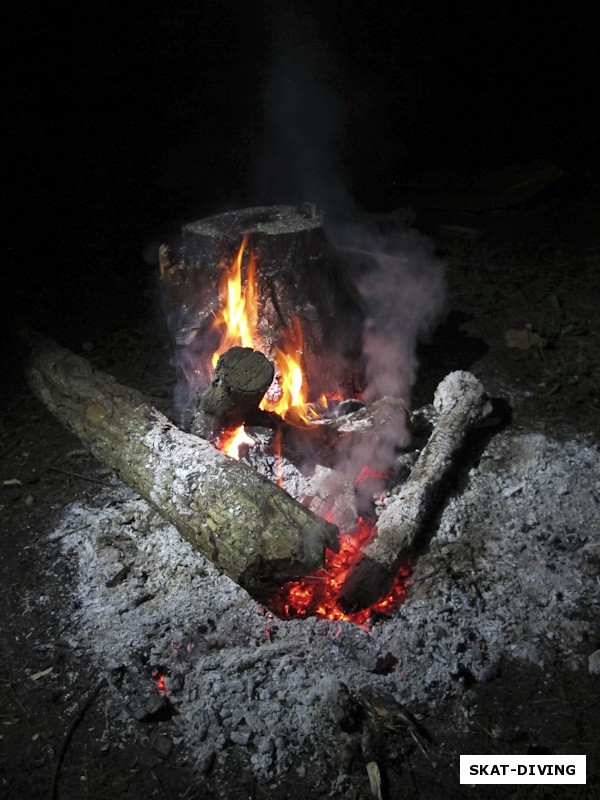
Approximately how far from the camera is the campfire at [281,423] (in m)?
3.21

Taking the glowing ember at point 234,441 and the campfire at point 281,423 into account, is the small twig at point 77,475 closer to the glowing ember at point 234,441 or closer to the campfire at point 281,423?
the campfire at point 281,423

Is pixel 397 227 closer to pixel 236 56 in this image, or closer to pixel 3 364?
pixel 236 56

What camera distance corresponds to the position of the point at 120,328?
6816 mm

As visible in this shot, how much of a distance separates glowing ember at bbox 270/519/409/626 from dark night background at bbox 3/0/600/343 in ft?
21.3

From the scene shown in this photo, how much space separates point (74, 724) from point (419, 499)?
2.22 m

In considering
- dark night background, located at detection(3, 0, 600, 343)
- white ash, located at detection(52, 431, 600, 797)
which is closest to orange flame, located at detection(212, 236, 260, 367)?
white ash, located at detection(52, 431, 600, 797)

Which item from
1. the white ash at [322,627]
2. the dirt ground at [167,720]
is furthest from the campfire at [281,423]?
the dirt ground at [167,720]

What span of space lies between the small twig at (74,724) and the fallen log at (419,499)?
4.26 ft

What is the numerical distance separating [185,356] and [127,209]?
6.53 m

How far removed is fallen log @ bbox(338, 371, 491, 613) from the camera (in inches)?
126

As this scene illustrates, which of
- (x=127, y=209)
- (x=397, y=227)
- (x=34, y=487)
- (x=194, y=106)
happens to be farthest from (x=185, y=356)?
(x=194, y=106)

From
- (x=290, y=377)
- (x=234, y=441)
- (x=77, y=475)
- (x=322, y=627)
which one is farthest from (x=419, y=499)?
(x=77, y=475)

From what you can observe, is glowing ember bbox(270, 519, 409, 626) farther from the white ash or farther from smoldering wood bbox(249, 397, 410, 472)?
smoldering wood bbox(249, 397, 410, 472)

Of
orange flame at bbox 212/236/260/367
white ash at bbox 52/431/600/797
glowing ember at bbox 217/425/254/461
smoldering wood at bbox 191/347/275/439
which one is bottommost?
white ash at bbox 52/431/600/797
